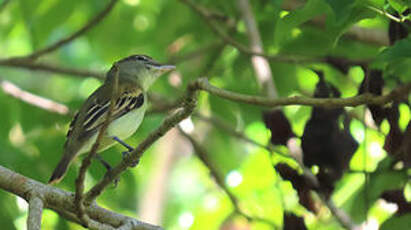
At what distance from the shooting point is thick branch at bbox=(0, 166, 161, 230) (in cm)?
335

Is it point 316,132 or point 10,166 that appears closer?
point 316,132

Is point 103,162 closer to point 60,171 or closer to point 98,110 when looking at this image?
point 98,110

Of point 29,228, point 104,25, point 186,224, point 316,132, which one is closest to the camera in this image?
point 29,228

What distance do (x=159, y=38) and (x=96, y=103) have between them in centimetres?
221

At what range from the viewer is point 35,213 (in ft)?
9.98

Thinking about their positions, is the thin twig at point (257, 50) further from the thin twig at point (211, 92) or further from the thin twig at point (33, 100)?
the thin twig at point (211, 92)

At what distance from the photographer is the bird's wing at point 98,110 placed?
4070 millimetres

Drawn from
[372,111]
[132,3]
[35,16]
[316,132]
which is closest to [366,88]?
[372,111]

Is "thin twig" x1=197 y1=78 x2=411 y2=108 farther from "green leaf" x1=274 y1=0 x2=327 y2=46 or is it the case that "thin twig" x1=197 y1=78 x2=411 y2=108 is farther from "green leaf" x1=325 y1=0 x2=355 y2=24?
"green leaf" x1=274 y1=0 x2=327 y2=46

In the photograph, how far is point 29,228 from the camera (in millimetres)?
2854

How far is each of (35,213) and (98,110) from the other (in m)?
1.27

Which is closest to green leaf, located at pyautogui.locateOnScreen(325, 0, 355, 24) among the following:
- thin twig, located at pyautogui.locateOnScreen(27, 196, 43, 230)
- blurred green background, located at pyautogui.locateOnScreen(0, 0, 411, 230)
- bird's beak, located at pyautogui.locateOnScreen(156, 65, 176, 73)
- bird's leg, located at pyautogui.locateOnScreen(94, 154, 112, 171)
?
blurred green background, located at pyautogui.locateOnScreen(0, 0, 411, 230)

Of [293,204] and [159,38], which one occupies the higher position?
[159,38]

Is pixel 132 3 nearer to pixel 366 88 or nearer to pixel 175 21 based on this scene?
pixel 175 21
